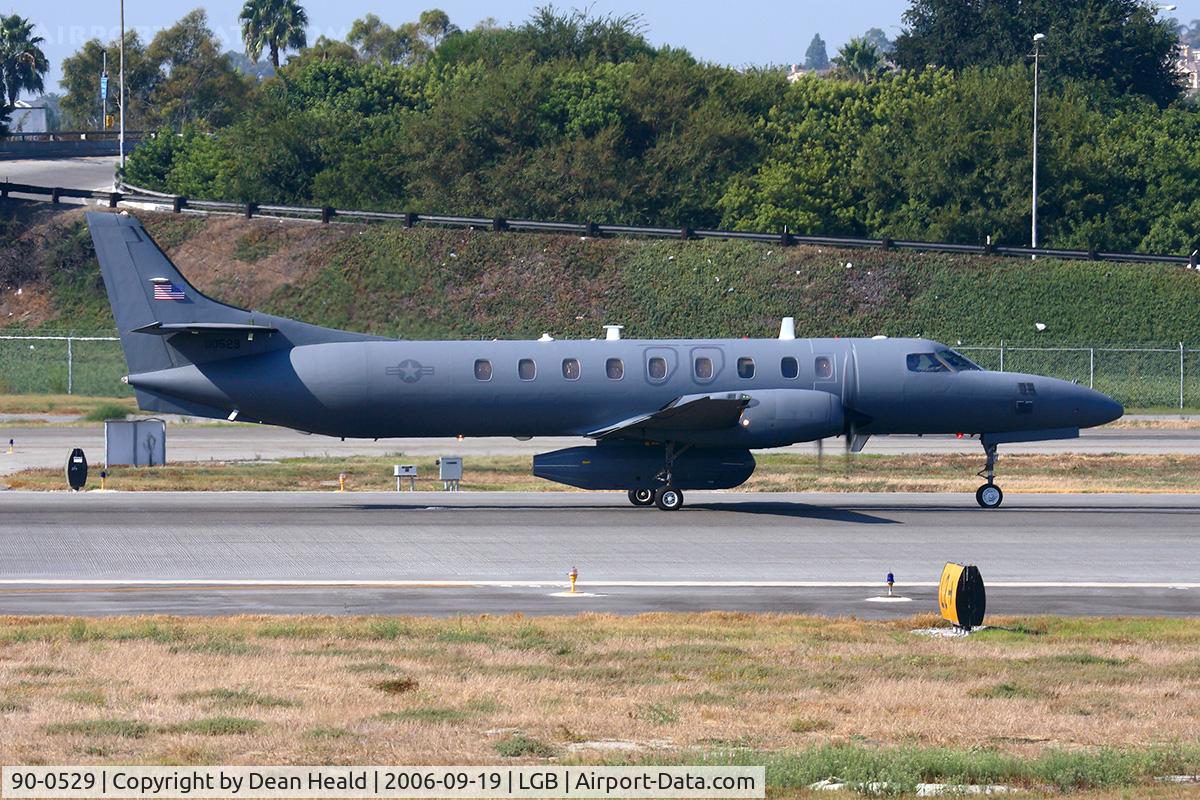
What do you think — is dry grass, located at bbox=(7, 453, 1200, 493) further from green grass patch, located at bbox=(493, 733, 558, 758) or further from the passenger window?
green grass patch, located at bbox=(493, 733, 558, 758)

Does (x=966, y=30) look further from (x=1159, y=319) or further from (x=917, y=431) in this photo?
(x=917, y=431)

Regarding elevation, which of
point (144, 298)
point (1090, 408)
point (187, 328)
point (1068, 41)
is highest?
point (1068, 41)

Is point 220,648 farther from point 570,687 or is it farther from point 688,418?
point 688,418

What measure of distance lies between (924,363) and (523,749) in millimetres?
21021

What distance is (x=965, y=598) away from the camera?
17.7 meters

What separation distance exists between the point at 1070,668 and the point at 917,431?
16353 mm

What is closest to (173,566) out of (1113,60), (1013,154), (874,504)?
(874,504)

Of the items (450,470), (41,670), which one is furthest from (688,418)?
(41,670)

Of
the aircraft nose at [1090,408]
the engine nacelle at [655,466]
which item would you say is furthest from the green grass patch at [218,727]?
the aircraft nose at [1090,408]

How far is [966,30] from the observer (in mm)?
103688

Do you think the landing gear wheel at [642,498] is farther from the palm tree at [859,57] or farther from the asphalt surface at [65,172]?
the palm tree at [859,57]

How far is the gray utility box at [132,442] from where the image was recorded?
37281 millimetres

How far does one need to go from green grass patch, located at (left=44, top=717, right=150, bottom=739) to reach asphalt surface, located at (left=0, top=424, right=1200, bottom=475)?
28.6 metres
